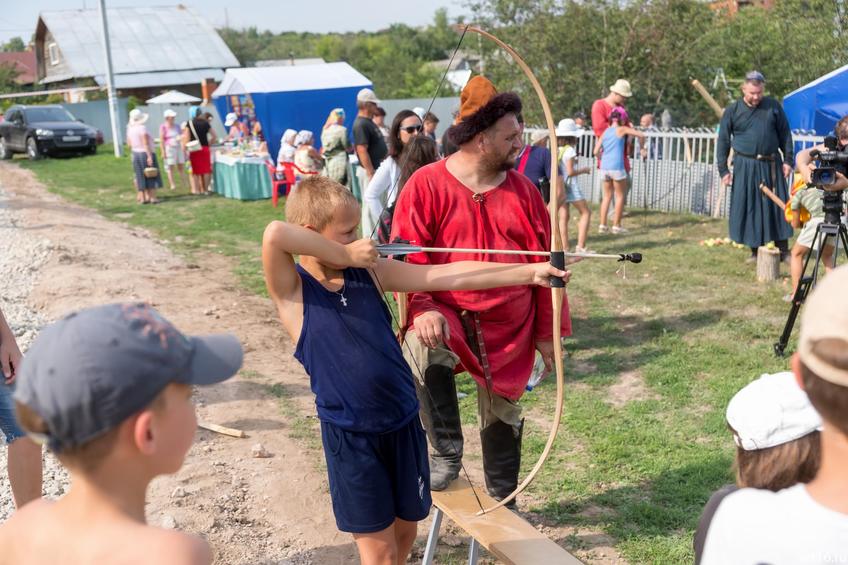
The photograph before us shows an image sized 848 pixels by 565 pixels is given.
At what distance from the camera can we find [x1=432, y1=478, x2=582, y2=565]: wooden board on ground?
10.8ft

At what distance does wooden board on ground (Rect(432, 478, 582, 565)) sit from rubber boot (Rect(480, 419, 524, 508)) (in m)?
0.25

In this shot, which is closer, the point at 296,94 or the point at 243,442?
the point at 243,442

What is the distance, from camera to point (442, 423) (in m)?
3.94

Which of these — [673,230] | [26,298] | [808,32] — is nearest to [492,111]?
[26,298]

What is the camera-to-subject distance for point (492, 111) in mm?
3727

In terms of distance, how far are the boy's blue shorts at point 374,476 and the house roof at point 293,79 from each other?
48.8ft

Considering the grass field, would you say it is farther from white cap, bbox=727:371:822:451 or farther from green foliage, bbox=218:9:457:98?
green foliage, bbox=218:9:457:98

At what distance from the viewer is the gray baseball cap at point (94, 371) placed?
1.43 m

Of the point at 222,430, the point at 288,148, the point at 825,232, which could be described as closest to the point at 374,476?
the point at 222,430

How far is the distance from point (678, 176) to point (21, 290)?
928cm

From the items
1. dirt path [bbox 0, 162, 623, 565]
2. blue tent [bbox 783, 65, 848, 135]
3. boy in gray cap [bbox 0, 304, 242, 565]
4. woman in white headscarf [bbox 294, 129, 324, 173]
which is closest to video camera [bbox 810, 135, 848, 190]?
dirt path [bbox 0, 162, 623, 565]

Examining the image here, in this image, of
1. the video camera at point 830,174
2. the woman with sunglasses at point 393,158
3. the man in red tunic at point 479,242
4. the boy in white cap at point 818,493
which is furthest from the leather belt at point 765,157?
the boy in white cap at point 818,493

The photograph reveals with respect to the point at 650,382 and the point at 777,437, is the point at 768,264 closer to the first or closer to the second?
the point at 650,382

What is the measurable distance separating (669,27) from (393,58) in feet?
96.6
